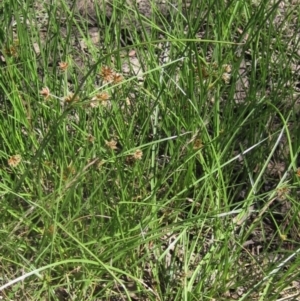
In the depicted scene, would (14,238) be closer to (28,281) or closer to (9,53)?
(28,281)

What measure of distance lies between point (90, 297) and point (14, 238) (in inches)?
8.1

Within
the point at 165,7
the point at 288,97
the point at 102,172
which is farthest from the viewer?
the point at 165,7

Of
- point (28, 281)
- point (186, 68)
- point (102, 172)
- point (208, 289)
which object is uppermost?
point (186, 68)

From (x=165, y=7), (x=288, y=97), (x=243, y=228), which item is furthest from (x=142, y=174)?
(x=165, y=7)

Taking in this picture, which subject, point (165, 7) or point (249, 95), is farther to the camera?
point (165, 7)

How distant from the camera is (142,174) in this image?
A: 1400 millimetres

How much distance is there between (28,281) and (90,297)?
0.14 meters

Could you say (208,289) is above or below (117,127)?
below

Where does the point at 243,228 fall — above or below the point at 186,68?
below

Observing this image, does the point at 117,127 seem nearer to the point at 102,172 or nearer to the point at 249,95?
the point at 102,172

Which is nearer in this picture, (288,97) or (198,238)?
(198,238)

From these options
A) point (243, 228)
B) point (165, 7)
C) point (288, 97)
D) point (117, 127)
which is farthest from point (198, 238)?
point (165, 7)

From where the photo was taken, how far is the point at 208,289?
1.35m

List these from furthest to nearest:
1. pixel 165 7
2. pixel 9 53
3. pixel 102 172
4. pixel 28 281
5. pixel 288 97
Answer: pixel 165 7 → pixel 288 97 → pixel 9 53 → pixel 102 172 → pixel 28 281
